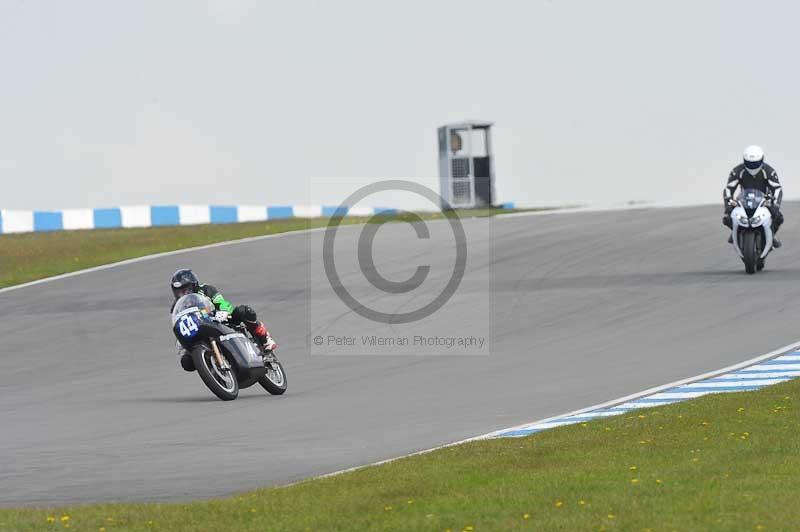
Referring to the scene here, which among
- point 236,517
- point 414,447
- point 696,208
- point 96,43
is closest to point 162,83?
point 96,43

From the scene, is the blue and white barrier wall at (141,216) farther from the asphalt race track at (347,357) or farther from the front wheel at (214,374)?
the front wheel at (214,374)

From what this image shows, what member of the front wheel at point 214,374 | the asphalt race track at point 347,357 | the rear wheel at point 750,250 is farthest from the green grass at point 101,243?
the front wheel at point 214,374

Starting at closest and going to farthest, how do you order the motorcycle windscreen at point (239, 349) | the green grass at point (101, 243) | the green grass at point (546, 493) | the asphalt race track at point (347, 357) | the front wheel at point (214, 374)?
the green grass at point (546, 493) < the asphalt race track at point (347, 357) < the front wheel at point (214, 374) < the motorcycle windscreen at point (239, 349) < the green grass at point (101, 243)

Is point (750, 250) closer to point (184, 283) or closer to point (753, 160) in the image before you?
point (753, 160)

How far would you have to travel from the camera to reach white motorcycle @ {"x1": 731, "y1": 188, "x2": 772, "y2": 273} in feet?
72.1

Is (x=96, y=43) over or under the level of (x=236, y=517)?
over

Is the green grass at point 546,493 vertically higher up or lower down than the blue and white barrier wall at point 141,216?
lower down

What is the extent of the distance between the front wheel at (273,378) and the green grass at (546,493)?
4.94 meters

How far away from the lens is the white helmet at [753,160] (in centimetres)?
2250

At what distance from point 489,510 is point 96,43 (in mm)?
33031

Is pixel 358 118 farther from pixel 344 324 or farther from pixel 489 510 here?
pixel 489 510

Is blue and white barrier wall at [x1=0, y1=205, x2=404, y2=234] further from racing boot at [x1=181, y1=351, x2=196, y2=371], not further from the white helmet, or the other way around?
racing boot at [x1=181, y1=351, x2=196, y2=371]

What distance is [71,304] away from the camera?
78.4 feet

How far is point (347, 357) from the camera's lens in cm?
1828
